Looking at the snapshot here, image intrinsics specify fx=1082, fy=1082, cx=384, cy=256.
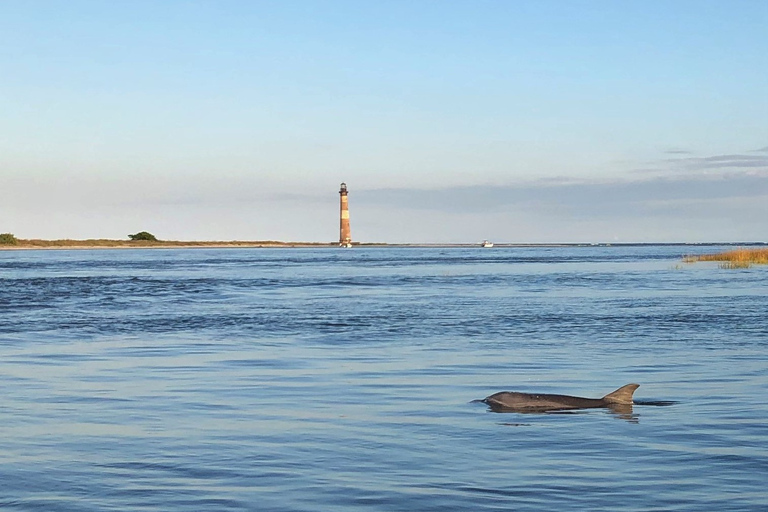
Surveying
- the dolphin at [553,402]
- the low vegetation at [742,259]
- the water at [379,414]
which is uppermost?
the low vegetation at [742,259]

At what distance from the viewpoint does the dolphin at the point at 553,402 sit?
54.6 feet

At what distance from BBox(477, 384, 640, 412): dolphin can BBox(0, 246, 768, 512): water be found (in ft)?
1.51

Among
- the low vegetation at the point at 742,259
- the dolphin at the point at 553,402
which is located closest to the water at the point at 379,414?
the dolphin at the point at 553,402

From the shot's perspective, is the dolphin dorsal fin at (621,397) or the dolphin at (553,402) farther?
the dolphin dorsal fin at (621,397)

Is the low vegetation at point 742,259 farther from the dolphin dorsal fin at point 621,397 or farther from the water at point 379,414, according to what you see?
the dolphin dorsal fin at point 621,397

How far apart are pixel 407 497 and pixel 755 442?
17.2ft

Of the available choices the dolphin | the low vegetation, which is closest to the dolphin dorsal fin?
the dolphin

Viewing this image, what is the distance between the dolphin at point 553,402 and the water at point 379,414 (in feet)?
1.51

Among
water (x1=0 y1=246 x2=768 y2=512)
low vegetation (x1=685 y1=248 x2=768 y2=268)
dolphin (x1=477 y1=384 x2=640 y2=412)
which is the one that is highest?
low vegetation (x1=685 y1=248 x2=768 y2=268)

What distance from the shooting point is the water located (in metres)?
11.6

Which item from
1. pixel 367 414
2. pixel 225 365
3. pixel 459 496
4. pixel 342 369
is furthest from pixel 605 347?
pixel 459 496

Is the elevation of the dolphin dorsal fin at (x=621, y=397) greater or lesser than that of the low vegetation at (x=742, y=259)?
lesser

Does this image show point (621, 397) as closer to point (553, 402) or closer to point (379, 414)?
point (553, 402)

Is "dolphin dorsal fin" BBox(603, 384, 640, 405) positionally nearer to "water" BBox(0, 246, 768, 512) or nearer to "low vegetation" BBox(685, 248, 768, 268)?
"water" BBox(0, 246, 768, 512)
